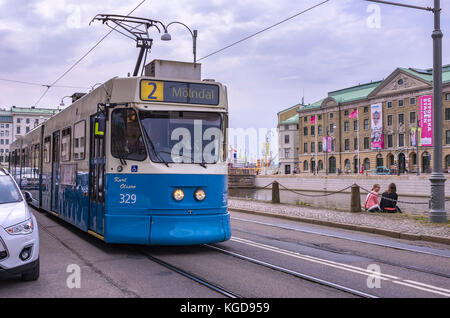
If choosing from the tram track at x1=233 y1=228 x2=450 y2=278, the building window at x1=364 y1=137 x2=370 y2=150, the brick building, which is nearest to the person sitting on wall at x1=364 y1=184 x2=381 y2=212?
the tram track at x1=233 y1=228 x2=450 y2=278

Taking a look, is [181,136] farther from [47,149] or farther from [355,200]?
[355,200]

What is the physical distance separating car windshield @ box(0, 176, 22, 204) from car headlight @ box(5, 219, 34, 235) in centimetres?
76

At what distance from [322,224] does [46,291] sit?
402 inches

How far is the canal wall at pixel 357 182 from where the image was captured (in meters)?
45.0

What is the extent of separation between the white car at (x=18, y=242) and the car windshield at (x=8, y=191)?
22 centimetres

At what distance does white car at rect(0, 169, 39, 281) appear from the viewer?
5.67 meters

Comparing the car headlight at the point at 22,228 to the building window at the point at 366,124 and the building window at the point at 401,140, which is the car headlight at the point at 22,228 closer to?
the building window at the point at 401,140

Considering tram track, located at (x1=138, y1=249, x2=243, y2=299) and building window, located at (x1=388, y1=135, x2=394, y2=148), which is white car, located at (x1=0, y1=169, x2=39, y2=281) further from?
building window, located at (x1=388, y1=135, x2=394, y2=148)

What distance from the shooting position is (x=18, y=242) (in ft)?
18.9

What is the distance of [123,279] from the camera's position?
6363 millimetres

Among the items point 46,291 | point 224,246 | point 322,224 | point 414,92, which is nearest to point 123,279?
point 46,291

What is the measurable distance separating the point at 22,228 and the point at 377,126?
77218 mm

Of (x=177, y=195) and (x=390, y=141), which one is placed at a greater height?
(x=390, y=141)

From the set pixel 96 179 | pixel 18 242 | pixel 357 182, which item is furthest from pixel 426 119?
pixel 18 242
